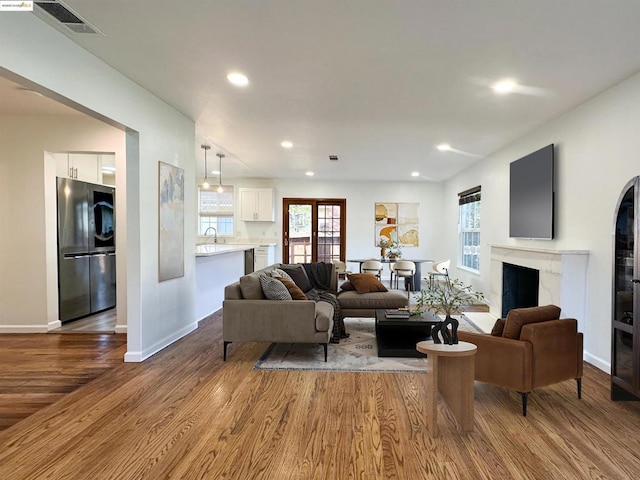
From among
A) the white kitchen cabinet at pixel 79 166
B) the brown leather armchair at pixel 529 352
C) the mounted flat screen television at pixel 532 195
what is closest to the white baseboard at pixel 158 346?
the white kitchen cabinet at pixel 79 166

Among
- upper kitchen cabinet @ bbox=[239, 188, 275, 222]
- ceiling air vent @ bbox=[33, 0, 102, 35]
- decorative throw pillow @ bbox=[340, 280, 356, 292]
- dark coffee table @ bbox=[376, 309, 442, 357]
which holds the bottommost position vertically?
dark coffee table @ bbox=[376, 309, 442, 357]

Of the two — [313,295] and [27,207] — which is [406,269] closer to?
[313,295]

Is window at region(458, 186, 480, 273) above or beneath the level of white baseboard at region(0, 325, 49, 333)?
above

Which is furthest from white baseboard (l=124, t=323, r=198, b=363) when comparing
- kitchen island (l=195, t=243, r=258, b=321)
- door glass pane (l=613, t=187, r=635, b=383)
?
door glass pane (l=613, t=187, r=635, b=383)

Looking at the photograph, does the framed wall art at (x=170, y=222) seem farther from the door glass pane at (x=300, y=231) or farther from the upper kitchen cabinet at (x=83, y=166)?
the door glass pane at (x=300, y=231)

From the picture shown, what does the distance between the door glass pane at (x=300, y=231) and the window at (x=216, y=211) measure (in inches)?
64.9

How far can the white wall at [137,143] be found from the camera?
253cm

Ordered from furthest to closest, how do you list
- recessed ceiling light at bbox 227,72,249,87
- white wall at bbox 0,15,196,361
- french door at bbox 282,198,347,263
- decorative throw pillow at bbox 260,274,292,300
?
1. french door at bbox 282,198,347,263
2. decorative throw pillow at bbox 260,274,292,300
3. recessed ceiling light at bbox 227,72,249,87
4. white wall at bbox 0,15,196,361

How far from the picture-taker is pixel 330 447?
2.29 metres

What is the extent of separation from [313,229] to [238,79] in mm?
6839

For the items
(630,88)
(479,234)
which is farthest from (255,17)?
(479,234)

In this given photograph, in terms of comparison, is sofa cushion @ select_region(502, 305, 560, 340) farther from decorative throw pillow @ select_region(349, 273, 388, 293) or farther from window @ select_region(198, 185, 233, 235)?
window @ select_region(198, 185, 233, 235)

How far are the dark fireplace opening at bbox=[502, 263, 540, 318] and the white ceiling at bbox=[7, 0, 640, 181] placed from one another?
197cm

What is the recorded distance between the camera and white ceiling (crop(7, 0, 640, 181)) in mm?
2373
